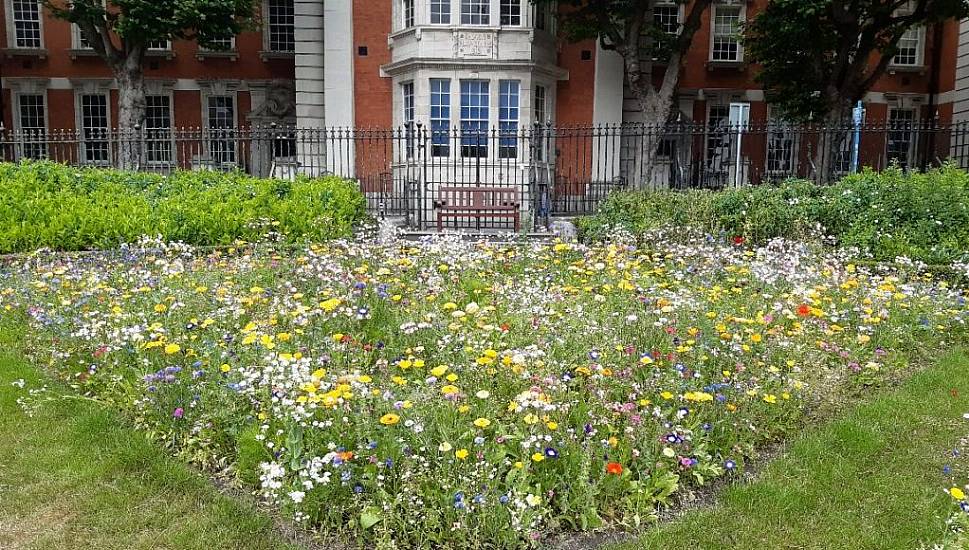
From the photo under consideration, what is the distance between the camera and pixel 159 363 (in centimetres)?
478

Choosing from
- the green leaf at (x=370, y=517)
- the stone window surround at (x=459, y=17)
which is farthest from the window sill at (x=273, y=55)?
the green leaf at (x=370, y=517)

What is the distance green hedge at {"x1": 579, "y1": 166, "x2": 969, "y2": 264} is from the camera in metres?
9.69

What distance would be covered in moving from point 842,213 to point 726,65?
1616 centimetres

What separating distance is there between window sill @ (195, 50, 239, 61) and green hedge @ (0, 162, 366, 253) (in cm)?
1454

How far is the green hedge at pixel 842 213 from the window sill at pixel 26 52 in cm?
2171

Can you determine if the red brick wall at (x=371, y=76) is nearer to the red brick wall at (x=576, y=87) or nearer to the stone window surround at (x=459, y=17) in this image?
the stone window surround at (x=459, y=17)

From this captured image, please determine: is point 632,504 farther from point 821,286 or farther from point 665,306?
point 821,286

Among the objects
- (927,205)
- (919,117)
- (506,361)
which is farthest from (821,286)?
(919,117)

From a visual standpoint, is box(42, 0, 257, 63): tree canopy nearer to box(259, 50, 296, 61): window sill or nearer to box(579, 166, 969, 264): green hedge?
box(259, 50, 296, 61): window sill

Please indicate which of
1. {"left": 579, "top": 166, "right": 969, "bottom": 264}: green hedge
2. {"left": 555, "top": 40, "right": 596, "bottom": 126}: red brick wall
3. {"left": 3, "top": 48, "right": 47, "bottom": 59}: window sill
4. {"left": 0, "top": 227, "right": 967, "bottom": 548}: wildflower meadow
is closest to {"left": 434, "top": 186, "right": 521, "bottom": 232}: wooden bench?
{"left": 579, "top": 166, "right": 969, "bottom": 264}: green hedge

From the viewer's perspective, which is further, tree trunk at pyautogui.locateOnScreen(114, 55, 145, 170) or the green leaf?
tree trunk at pyautogui.locateOnScreen(114, 55, 145, 170)

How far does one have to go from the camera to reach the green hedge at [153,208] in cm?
987

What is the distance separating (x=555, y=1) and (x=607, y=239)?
1086cm

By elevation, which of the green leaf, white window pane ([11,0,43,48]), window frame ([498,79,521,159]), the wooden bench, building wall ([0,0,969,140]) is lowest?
the green leaf
